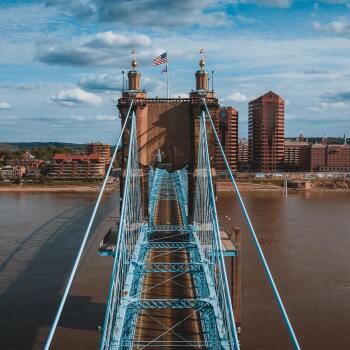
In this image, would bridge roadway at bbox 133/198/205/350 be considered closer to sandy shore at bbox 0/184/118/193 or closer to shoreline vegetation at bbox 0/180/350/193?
shoreline vegetation at bbox 0/180/350/193

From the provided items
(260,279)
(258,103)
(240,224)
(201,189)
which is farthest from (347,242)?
(258,103)

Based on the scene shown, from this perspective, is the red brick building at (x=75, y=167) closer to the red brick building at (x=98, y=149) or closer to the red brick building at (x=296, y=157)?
the red brick building at (x=98, y=149)

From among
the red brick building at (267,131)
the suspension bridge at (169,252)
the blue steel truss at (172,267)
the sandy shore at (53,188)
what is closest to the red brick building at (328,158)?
the red brick building at (267,131)

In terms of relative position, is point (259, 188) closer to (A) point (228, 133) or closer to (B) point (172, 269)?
(A) point (228, 133)

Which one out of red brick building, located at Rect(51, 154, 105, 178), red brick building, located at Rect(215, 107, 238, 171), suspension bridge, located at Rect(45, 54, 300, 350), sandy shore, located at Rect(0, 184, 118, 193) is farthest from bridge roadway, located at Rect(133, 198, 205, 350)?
red brick building, located at Rect(51, 154, 105, 178)

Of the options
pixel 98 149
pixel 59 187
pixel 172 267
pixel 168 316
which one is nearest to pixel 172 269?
pixel 172 267

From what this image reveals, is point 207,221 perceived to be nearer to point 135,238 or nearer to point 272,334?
point 135,238
